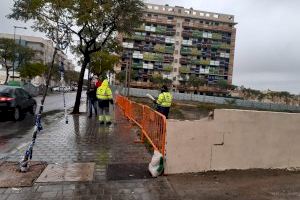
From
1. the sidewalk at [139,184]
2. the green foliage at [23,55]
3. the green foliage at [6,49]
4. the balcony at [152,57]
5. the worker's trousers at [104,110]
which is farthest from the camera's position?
the balcony at [152,57]

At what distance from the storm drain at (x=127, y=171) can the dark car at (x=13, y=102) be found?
10085 mm

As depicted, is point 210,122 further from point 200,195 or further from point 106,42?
point 106,42

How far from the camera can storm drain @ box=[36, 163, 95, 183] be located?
6484 millimetres

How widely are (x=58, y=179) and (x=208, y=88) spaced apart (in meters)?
93.9

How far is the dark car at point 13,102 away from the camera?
52.9 ft

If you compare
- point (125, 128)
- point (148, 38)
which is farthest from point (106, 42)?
point (148, 38)

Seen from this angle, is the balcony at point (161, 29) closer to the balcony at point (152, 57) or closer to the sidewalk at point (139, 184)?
the balcony at point (152, 57)

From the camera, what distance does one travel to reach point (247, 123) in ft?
24.1

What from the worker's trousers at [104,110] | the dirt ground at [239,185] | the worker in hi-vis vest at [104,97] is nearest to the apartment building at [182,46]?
the worker's trousers at [104,110]

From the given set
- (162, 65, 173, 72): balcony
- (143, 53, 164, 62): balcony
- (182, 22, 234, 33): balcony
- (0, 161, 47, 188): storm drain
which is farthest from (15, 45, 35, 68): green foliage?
(0, 161, 47, 188): storm drain

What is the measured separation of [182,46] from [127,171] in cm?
9393

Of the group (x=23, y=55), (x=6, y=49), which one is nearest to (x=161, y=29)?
(x=23, y=55)

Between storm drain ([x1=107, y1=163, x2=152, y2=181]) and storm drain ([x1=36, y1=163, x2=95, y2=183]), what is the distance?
0.35 m

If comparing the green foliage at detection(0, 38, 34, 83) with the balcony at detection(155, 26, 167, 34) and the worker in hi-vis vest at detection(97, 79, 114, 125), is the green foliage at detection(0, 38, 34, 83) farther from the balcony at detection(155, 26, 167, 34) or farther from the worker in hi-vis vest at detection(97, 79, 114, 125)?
the worker in hi-vis vest at detection(97, 79, 114, 125)
